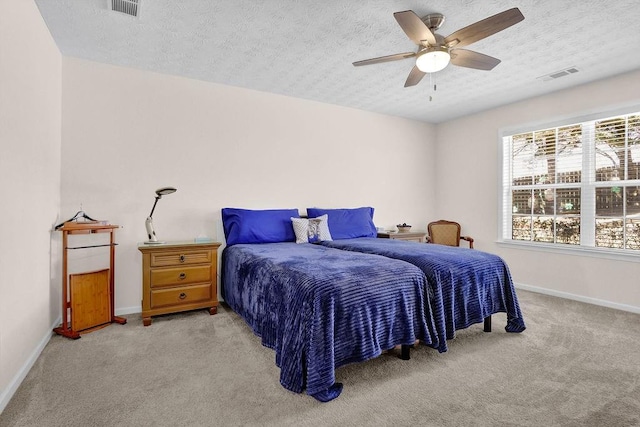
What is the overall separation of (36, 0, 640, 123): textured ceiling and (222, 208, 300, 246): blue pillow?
151 centimetres

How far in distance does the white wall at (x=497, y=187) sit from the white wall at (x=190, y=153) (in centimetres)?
137

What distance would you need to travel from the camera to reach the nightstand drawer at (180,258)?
2963mm

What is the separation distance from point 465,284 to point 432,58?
1.73 meters

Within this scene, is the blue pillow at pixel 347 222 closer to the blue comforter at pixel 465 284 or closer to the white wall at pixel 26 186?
the blue comforter at pixel 465 284

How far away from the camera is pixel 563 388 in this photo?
6.15 ft

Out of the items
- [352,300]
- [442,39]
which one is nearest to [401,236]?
[442,39]

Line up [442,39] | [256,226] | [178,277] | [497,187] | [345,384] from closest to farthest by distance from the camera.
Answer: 1. [345,384]
2. [442,39]
3. [178,277]
4. [256,226]
5. [497,187]

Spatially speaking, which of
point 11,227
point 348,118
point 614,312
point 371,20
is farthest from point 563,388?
point 348,118

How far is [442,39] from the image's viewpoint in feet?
7.73

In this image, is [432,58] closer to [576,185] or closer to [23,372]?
[576,185]

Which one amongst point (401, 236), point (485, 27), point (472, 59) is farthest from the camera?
point (401, 236)

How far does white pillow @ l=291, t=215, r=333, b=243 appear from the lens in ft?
12.1

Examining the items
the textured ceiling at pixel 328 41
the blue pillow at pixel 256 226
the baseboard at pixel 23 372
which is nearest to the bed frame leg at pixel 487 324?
the blue pillow at pixel 256 226

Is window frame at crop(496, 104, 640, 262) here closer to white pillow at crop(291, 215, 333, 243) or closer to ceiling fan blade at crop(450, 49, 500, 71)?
ceiling fan blade at crop(450, 49, 500, 71)
